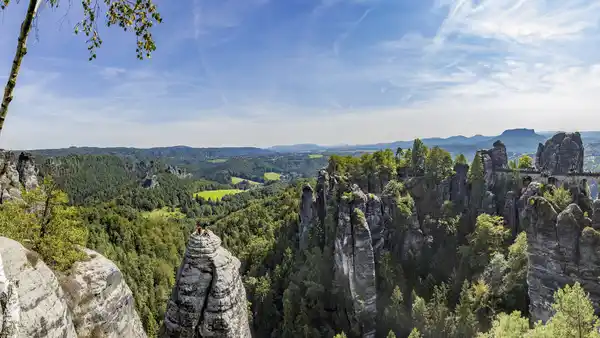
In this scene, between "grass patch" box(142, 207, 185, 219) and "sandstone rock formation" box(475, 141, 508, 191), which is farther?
"grass patch" box(142, 207, 185, 219)

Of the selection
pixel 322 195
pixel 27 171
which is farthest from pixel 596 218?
pixel 27 171

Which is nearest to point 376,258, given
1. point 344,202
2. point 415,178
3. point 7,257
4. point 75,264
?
point 344,202

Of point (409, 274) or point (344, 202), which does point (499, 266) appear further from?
point (344, 202)

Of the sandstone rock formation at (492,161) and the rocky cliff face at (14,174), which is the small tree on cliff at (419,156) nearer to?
the sandstone rock formation at (492,161)

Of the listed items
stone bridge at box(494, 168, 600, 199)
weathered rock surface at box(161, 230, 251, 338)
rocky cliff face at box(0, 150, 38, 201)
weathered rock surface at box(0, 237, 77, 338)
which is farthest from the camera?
stone bridge at box(494, 168, 600, 199)

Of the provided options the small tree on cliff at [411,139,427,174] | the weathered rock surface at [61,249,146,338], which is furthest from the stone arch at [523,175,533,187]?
the weathered rock surface at [61,249,146,338]

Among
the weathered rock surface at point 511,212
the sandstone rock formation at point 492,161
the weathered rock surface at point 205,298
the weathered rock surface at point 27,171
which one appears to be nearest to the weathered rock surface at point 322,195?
the sandstone rock formation at point 492,161

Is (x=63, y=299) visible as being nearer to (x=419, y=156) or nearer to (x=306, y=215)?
(x=306, y=215)

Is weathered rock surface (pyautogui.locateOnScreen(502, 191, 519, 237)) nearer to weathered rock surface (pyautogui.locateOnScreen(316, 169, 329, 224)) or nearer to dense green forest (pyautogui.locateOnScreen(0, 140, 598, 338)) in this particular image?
dense green forest (pyautogui.locateOnScreen(0, 140, 598, 338))
